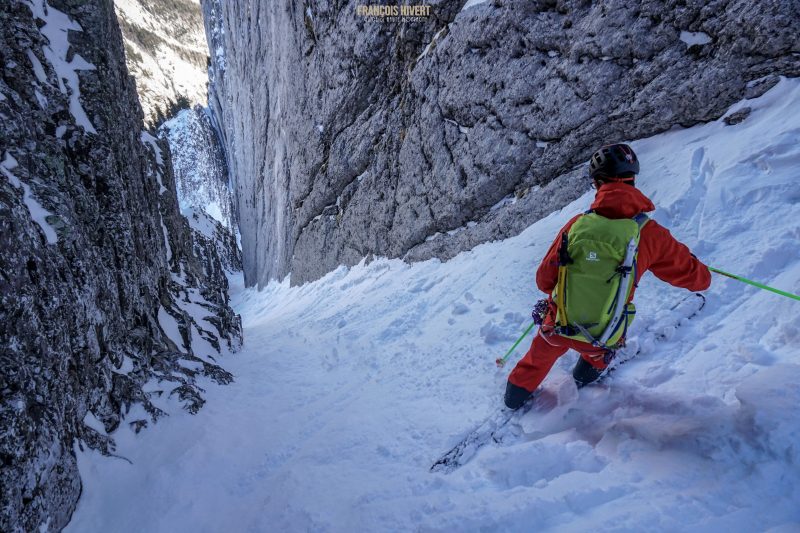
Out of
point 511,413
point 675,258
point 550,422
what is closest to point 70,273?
point 511,413

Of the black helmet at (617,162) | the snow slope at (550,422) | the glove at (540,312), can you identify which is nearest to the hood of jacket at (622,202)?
the black helmet at (617,162)

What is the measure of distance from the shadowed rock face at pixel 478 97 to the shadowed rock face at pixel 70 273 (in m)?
5.81

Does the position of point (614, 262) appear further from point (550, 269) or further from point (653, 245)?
point (550, 269)

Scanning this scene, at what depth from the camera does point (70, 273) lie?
3547mm

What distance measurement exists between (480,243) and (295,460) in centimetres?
547

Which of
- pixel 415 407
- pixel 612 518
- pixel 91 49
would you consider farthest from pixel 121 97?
pixel 612 518

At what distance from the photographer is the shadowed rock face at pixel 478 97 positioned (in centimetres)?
493

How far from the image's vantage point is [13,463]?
2322 mm

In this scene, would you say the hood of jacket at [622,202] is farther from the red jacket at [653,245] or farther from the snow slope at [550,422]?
the snow slope at [550,422]

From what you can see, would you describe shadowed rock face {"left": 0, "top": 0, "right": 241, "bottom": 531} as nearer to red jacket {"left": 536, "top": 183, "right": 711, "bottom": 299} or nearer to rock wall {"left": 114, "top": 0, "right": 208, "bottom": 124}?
red jacket {"left": 536, "top": 183, "right": 711, "bottom": 299}

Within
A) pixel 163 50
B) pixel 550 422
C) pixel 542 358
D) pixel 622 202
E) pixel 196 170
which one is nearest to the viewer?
pixel 622 202

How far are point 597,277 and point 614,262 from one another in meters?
0.15

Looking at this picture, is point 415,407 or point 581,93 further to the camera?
point 581,93

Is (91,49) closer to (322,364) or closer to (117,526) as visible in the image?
(322,364)
